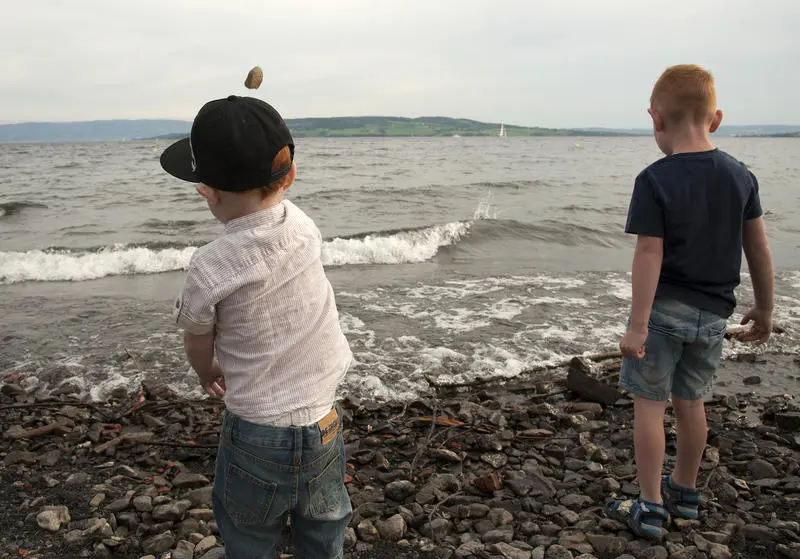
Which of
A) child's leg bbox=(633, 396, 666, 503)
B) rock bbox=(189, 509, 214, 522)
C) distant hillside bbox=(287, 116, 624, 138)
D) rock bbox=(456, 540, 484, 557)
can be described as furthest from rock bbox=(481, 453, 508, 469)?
distant hillside bbox=(287, 116, 624, 138)

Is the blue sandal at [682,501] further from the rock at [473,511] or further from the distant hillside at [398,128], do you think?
the distant hillside at [398,128]

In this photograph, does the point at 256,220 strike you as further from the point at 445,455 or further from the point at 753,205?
the point at 445,455

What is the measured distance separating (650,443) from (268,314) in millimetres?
2206

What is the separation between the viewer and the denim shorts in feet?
9.80

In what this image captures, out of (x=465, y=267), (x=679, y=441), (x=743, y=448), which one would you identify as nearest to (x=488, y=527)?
(x=679, y=441)

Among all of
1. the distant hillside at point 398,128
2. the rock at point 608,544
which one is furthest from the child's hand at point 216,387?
the distant hillside at point 398,128

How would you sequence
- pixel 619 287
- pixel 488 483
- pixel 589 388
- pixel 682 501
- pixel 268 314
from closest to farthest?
1. pixel 268 314
2. pixel 682 501
3. pixel 488 483
4. pixel 589 388
5. pixel 619 287

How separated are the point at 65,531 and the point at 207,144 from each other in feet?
8.38

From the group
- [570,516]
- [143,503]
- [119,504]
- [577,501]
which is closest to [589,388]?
[577,501]

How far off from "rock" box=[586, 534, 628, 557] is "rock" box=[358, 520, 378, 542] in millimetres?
1102

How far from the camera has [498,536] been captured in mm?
3225

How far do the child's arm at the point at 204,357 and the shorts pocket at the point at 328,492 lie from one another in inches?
17.0

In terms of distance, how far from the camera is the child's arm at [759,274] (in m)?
3.04

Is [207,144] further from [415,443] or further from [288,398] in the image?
[415,443]
